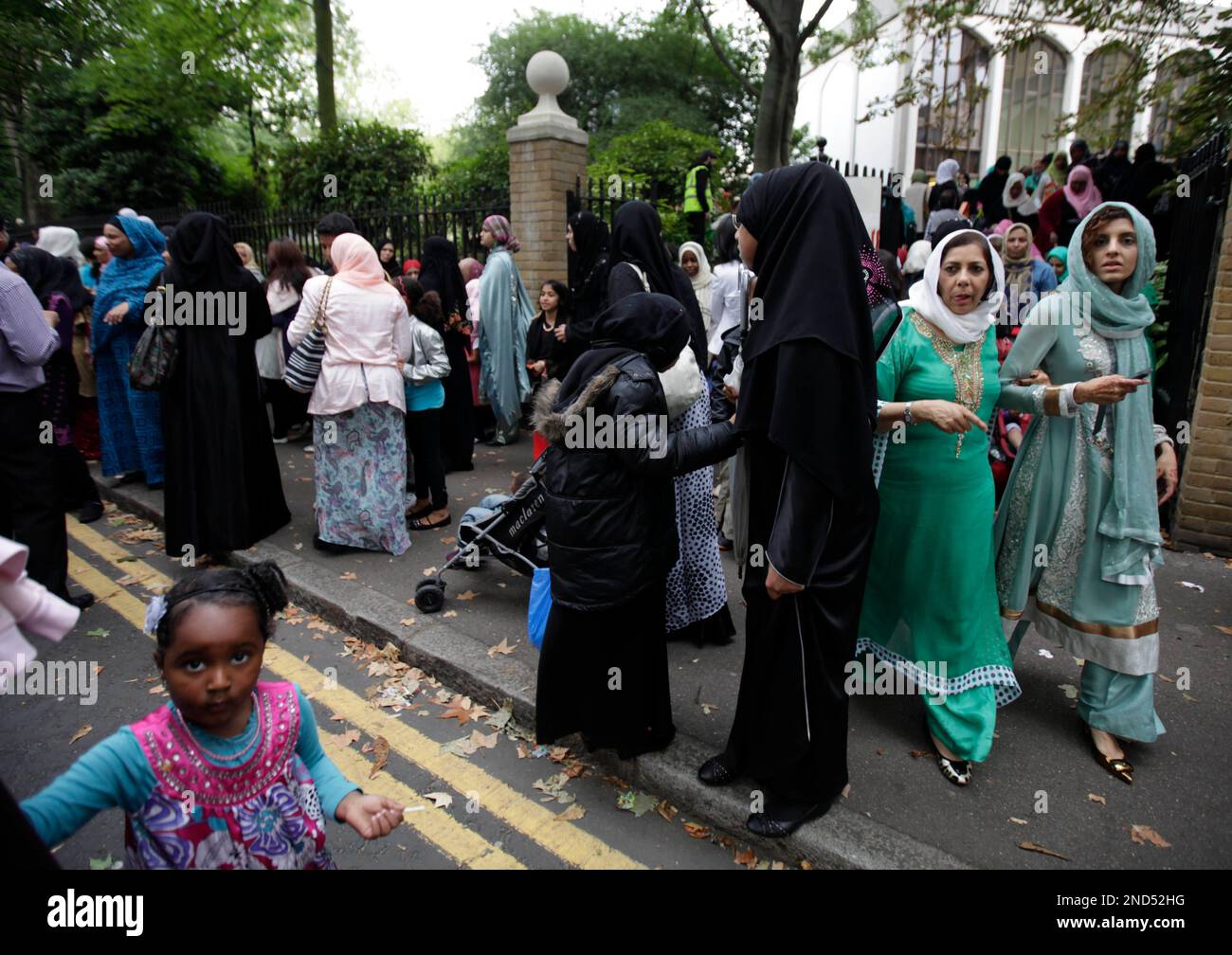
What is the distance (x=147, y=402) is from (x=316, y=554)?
2658 millimetres

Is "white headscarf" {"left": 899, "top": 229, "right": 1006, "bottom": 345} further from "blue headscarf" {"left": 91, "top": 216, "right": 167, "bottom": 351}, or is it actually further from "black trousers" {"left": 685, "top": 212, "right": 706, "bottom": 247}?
"black trousers" {"left": 685, "top": 212, "right": 706, "bottom": 247}

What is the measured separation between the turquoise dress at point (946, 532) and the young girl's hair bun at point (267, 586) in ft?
7.79

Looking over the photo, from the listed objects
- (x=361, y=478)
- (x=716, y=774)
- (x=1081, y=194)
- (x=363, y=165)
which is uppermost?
(x=363, y=165)

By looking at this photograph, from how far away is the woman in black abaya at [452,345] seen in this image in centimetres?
764

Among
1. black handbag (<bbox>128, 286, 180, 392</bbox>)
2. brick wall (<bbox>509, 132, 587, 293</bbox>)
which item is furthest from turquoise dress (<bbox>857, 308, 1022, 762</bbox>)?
brick wall (<bbox>509, 132, 587, 293</bbox>)

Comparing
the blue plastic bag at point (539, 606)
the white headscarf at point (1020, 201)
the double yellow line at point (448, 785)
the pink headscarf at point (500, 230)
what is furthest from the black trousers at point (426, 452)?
the white headscarf at point (1020, 201)

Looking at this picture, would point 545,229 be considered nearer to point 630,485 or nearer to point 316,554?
point 316,554

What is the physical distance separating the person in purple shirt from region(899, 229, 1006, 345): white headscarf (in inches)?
181

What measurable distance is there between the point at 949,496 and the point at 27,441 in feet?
16.4

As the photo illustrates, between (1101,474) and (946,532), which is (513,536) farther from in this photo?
(1101,474)

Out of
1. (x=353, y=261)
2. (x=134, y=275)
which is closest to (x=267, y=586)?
(x=353, y=261)

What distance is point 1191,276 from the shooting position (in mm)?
5945

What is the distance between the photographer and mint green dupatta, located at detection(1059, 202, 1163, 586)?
3.21 metres

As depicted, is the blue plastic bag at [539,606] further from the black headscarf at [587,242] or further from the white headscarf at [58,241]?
the white headscarf at [58,241]
